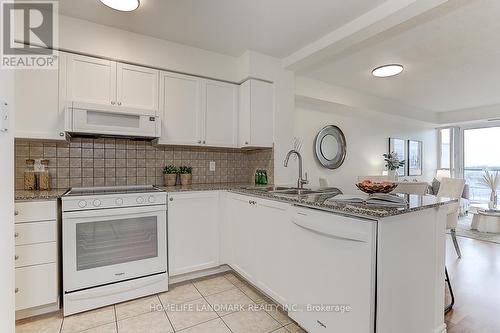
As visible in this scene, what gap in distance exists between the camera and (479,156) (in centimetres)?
600

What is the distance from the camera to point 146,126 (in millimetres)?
2398

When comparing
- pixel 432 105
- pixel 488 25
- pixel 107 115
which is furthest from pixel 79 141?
pixel 432 105

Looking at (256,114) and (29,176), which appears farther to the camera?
(256,114)

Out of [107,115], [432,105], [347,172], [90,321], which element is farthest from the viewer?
[432,105]

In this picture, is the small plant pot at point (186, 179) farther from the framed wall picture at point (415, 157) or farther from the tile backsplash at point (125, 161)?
the framed wall picture at point (415, 157)

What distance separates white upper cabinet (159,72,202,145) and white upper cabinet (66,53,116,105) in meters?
0.47

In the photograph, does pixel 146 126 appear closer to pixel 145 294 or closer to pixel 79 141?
pixel 79 141

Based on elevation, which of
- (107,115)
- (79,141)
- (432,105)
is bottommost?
(79,141)

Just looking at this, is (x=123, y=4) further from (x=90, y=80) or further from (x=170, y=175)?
(x=170, y=175)

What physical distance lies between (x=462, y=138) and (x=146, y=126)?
7496 mm

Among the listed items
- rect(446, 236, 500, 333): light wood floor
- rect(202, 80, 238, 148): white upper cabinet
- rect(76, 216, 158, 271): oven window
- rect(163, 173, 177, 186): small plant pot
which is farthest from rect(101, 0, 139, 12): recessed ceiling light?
rect(446, 236, 500, 333): light wood floor

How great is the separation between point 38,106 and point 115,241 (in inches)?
51.9

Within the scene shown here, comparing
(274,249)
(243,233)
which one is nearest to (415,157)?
(243,233)

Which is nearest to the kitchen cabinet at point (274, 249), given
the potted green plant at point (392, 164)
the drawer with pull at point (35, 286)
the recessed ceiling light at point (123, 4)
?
the drawer with pull at point (35, 286)
